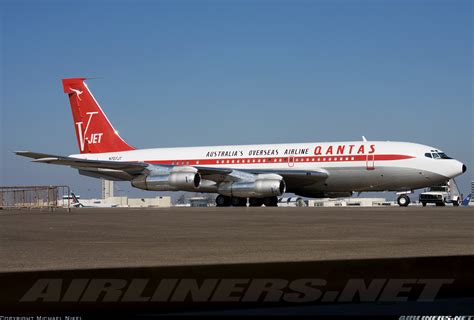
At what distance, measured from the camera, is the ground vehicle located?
51.2 meters

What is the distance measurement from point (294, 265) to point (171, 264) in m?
1.79

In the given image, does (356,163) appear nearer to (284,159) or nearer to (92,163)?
(284,159)

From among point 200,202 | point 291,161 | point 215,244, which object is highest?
point 215,244

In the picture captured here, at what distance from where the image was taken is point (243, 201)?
151 ft

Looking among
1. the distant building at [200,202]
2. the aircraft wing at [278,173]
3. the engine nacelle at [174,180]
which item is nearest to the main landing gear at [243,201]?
the aircraft wing at [278,173]

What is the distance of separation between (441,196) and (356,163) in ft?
38.7

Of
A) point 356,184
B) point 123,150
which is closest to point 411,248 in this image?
point 356,184

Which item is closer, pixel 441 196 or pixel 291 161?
pixel 291 161

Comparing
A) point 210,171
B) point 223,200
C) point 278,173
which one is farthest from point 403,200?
point 210,171

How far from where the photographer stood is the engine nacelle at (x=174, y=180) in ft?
140

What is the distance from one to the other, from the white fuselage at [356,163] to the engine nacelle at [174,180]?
1.42 m

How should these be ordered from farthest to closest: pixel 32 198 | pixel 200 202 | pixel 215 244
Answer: pixel 200 202 < pixel 32 198 < pixel 215 244

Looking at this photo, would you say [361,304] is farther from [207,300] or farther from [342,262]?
[342,262]

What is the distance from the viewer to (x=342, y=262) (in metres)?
10.7
